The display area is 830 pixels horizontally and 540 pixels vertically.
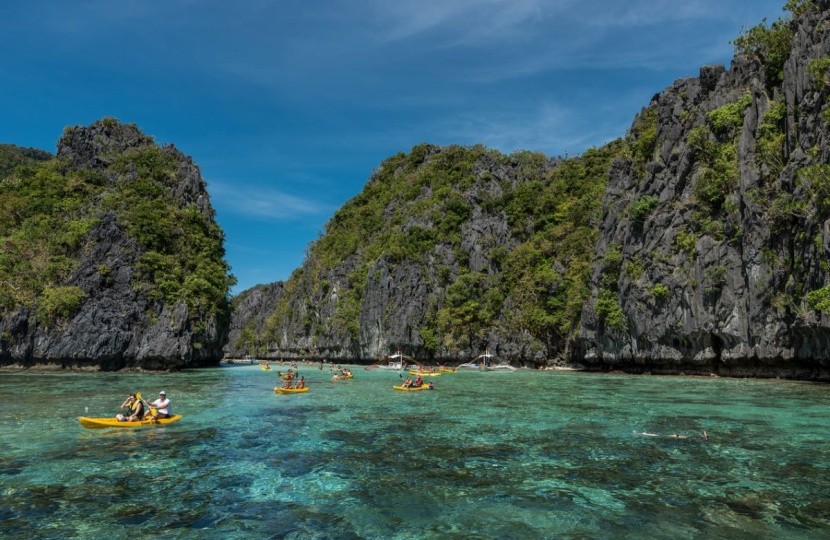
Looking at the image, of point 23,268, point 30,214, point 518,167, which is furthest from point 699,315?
point 30,214

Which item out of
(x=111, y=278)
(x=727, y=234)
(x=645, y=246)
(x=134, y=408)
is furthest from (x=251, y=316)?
(x=134, y=408)

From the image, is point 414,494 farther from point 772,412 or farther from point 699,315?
point 699,315

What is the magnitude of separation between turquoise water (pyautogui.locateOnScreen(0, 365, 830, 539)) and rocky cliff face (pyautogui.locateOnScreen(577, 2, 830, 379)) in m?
14.7

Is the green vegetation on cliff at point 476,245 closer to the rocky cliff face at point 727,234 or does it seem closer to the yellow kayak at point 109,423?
the rocky cliff face at point 727,234

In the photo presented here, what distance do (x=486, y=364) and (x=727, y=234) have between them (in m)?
34.9

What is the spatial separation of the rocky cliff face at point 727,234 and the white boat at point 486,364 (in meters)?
11.2

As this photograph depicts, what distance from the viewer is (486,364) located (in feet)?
227

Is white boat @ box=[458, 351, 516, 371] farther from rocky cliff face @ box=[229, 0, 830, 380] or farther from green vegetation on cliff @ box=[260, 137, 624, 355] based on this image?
green vegetation on cliff @ box=[260, 137, 624, 355]

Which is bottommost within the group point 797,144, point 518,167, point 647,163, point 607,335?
point 607,335

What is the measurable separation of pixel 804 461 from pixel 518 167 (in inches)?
3317

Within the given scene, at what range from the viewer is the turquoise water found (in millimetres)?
9172

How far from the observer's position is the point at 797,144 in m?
36.2

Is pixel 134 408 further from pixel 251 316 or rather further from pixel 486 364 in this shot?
pixel 251 316

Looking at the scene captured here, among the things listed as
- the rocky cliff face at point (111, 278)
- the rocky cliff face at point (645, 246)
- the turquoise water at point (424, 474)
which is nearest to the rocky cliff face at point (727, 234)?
the rocky cliff face at point (645, 246)
